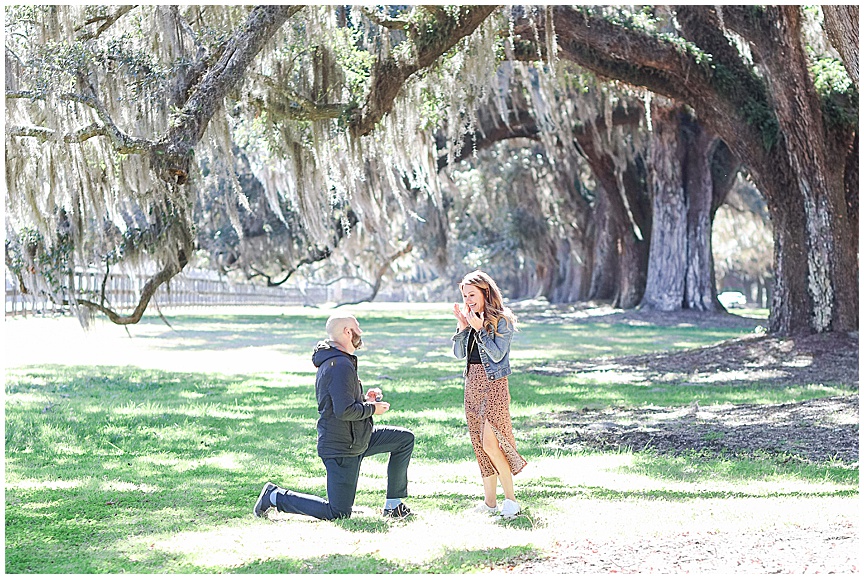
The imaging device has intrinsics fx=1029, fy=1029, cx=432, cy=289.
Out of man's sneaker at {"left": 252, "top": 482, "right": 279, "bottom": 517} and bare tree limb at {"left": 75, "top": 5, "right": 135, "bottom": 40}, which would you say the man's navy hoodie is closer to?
man's sneaker at {"left": 252, "top": 482, "right": 279, "bottom": 517}

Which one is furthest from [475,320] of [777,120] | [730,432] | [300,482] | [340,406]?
[777,120]

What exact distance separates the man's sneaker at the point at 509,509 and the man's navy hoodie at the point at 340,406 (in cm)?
78

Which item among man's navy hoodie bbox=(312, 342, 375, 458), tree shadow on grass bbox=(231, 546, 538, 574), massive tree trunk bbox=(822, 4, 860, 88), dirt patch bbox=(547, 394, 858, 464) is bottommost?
dirt patch bbox=(547, 394, 858, 464)

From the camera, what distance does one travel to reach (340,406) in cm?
511

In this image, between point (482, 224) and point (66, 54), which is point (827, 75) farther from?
point (482, 224)

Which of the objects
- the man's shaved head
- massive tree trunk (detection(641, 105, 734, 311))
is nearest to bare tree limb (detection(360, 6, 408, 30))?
the man's shaved head

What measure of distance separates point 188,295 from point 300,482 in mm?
28237

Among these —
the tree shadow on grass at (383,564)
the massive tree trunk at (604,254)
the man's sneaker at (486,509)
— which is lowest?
the man's sneaker at (486,509)

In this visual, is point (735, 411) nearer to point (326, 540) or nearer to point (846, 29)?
point (846, 29)

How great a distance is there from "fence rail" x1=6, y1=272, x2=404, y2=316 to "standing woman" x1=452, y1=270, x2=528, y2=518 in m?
5.86

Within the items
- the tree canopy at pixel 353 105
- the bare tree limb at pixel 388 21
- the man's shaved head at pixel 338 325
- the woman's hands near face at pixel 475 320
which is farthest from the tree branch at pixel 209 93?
the bare tree limb at pixel 388 21

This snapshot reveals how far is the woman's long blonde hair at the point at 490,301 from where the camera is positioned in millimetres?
5398

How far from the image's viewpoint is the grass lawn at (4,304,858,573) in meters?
4.63

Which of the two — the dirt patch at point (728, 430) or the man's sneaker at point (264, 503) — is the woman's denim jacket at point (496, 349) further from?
the dirt patch at point (728, 430)
